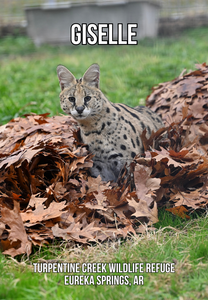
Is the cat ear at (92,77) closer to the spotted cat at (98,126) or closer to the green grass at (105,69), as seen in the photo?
the spotted cat at (98,126)

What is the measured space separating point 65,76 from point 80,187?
1334 millimetres

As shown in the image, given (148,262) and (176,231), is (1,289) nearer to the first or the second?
(148,262)

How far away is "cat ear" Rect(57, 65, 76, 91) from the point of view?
4148 mm

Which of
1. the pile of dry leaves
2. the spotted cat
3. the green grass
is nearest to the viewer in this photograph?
the pile of dry leaves

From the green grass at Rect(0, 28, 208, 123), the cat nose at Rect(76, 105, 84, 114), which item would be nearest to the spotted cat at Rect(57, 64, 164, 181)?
the cat nose at Rect(76, 105, 84, 114)

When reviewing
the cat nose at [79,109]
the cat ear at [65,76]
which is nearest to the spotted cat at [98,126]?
the cat ear at [65,76]

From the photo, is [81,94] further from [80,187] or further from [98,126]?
[80,187]

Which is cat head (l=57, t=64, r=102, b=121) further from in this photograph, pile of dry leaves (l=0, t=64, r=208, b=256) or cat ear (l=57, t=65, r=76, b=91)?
pile of dry leaves (l=0, t=64, r=208, b=256)

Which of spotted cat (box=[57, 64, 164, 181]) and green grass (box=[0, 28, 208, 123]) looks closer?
spotted cat (box=[57, 64, 164, 181])

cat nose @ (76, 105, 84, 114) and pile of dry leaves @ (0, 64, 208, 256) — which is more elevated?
cat nose @ (76, 105, 84, 114)

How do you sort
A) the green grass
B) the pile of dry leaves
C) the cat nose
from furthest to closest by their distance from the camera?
the green grass → the cat nose → the pile of dry leaves

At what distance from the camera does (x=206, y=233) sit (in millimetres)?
3201

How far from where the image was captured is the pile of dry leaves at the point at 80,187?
325 cm

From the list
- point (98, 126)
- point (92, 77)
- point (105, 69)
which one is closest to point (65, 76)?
point (92, 77)
